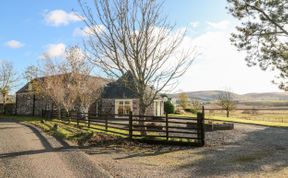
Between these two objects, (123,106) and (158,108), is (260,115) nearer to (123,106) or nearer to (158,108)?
(158,108)

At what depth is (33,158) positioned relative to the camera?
11305mm

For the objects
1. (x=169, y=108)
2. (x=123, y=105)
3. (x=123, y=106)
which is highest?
(x=123, y=105)

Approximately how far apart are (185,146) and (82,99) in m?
19.1

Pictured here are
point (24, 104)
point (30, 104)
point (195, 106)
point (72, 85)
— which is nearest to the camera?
point (72, 85)

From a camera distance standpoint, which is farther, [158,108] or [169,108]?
[169,108]

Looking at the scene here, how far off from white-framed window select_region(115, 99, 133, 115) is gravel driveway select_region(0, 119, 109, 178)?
23.6 m

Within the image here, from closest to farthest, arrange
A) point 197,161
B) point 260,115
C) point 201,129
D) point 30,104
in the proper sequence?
point 197,161, point 201,129, point 30,104, point 260,115

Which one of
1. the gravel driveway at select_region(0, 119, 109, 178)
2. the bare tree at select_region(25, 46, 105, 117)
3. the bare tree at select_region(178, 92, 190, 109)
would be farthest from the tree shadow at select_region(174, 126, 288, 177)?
the bare tree at select_region(178, 92, 190, 109)

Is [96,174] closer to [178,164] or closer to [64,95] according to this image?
[178,164]

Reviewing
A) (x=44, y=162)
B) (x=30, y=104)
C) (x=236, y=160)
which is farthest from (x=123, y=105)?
(x=44, y=162)

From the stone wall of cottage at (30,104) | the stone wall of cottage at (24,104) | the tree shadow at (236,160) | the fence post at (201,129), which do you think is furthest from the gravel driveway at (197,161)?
the stone wall of cottage at (24,104)

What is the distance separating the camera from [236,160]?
11828 millimetres

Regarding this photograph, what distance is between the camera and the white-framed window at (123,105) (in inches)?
1510

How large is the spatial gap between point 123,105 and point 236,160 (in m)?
27.4
